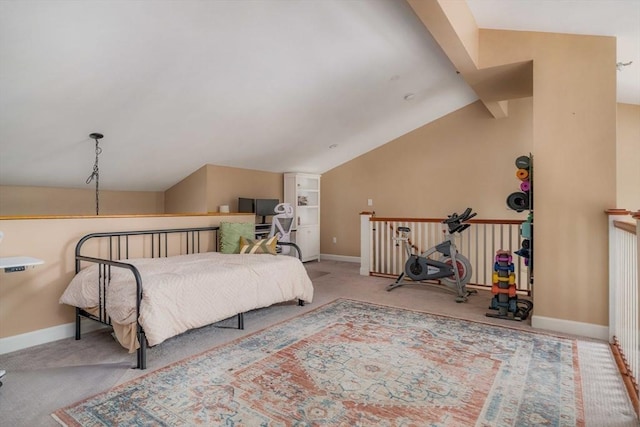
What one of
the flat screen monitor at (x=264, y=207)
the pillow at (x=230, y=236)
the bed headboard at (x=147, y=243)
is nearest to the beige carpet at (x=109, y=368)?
the bed headboard at (x=147, y=243)

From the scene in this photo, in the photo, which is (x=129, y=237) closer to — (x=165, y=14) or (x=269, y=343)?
(x=269, y=343)

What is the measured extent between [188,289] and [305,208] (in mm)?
4505

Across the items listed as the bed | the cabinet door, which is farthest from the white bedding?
the cabinet door

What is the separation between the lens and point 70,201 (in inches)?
192

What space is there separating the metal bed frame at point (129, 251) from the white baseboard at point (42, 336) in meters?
0.12

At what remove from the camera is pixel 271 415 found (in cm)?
186

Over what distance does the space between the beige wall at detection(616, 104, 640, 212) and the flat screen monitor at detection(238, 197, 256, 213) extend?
216 inches

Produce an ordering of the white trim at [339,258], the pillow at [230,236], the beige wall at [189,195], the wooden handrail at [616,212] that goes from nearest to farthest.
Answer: the wooden handrail at [616,212]
the pillow at [230,236]
the beige wall at [189,195]
the white trim at [339,258]

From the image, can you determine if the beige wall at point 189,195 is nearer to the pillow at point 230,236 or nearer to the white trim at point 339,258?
the pillow at point 230,236

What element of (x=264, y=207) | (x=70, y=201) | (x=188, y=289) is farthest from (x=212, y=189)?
(x=188, y=289)

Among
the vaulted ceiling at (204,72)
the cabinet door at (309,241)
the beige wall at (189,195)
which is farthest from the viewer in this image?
the cabinet door at (309,241)

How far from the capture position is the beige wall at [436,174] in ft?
18.3

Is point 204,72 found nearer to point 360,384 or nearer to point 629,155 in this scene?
point 360,384

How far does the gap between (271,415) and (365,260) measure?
409 cm
